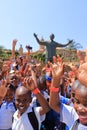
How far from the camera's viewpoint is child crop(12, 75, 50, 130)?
118 inches

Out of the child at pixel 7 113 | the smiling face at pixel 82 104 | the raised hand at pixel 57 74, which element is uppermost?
the raised hand at pixel 57 74

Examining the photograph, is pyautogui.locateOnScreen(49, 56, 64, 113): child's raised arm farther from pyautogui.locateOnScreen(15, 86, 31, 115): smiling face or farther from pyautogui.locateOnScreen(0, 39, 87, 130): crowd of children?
pyautogui.locateOnScreen(15, 86, 31, 115): smiling face

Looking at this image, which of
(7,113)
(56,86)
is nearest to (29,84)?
(56,86)

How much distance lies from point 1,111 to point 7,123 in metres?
0.16

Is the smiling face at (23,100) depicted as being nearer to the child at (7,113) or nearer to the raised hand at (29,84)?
the raised hand at (29,84)

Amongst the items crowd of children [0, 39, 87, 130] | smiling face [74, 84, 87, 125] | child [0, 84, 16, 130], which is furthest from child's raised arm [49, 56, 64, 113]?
child [0, 84, 16, 130]

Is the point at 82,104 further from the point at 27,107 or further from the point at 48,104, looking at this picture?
the point at 27,107

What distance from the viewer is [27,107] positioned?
3150 mm

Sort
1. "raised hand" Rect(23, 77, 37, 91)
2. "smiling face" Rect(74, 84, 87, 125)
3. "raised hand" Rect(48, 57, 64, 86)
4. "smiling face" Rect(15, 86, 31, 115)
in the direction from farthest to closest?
1. "smiling face" Rect(15, 86, 31, 115)
2. "raised hand" Rect(23, 77, 37, 91)
3. "raised hand" Rect(48, 57, 64, 86)
4. "smiling face" Rect(74, 84, 87, 125)

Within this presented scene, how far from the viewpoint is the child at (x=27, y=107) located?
9.80 feet

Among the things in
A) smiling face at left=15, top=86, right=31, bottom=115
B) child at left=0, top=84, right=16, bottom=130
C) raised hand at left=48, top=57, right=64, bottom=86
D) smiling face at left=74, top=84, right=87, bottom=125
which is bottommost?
child at left=0, top=84, right=16, bottom=130

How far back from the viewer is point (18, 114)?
10.5 ft

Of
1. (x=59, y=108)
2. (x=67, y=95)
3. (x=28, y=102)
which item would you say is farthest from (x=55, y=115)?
(x=67, y=95)

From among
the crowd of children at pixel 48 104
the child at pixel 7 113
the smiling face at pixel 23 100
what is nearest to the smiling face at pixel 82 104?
the crowd of children at pixel 48 104
